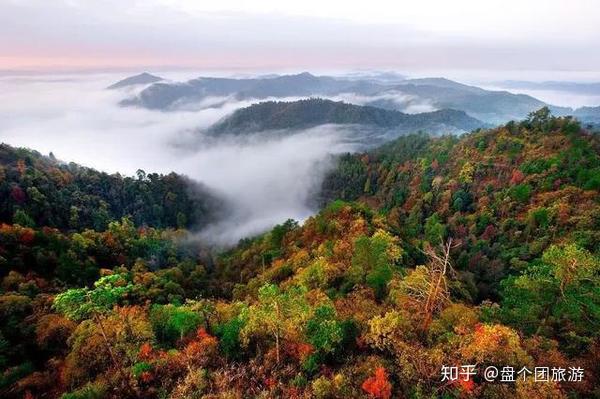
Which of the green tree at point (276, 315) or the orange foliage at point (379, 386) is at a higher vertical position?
the green tree at point (276, 315)

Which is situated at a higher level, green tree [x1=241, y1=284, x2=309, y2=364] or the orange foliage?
green tree [x1=241, y1=284, x2=309, y2=364]

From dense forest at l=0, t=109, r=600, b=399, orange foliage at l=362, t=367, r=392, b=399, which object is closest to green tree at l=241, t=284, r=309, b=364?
dense forest at l=0, t=109, r=600, b=399

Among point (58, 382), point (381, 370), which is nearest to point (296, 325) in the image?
point (381, 370)

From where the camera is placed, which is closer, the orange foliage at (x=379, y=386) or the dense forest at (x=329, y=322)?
the orange foliage at (x=379, y=386)

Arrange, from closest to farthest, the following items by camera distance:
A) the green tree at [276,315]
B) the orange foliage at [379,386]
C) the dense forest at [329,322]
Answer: the orange foliage at [379,386] → the dense forest at [329,322] → the green tree at [276,315]

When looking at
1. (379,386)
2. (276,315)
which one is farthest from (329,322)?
(379,386)

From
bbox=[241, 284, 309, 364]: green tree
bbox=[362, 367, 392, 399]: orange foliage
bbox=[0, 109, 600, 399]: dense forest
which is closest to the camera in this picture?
bbox=[362, 367, 392, 399]: orange foliage

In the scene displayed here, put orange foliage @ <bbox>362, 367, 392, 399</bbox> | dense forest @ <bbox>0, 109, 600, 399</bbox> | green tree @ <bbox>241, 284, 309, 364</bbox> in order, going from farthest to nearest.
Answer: green tree @ <bbox>241, 284, 309, 364</bbox> < dense forest @ <bbox>0, 109, 600, 399</bbox> < orange foliage @ <bbox>362, 367, 392, 399</bbox>

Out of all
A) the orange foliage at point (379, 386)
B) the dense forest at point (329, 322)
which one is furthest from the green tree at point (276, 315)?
the orange foliage at point (379, 386)

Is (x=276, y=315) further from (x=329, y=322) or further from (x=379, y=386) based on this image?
(x=379, y=386)

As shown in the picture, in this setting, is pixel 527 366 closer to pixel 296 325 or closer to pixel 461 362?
pixel 461 362

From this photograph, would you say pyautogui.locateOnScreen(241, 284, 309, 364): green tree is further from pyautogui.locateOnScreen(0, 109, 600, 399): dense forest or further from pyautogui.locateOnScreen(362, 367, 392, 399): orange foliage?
pyautogui.locateOnScreen(362, 367, 392, 399): orange foliage

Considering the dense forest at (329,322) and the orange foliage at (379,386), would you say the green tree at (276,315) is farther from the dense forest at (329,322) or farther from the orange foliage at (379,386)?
the orange foliage at (379,386)
